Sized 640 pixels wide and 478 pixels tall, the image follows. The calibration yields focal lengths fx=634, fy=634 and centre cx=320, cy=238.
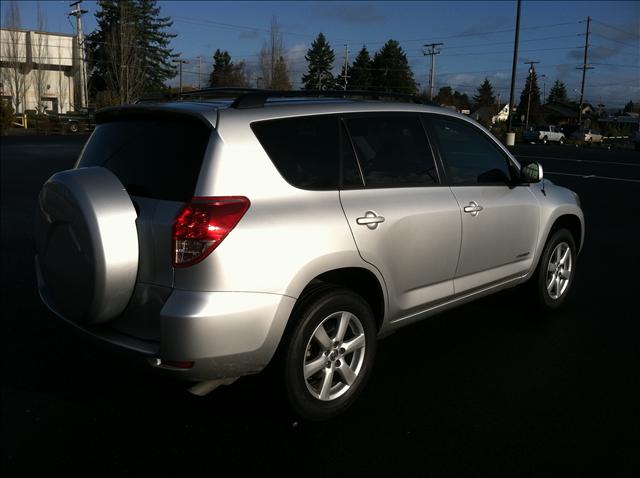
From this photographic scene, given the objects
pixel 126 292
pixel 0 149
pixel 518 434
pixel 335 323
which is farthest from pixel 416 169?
pixel 0 149

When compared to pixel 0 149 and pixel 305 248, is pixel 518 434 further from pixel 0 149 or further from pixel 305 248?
pixel 0 149

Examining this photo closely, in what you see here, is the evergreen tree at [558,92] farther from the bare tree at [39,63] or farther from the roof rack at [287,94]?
the roof rack at [287,94]

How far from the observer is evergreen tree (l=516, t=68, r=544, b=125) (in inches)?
4349

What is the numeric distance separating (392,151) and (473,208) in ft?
2.45

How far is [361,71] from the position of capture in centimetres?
9381

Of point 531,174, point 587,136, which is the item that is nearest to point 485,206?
point 531,174

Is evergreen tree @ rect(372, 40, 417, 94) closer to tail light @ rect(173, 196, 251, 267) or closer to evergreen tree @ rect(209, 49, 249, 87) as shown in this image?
evergreen tree @ rect(209, 49, 249, 87)

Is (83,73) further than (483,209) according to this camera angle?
Yes

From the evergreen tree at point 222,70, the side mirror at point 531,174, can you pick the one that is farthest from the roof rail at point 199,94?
the evergreen tree at point 222,70

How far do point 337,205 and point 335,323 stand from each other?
0.64m

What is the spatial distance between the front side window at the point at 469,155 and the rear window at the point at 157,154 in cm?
180

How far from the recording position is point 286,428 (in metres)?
3.38

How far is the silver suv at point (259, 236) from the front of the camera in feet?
9.62

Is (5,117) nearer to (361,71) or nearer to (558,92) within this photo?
(361,71)
